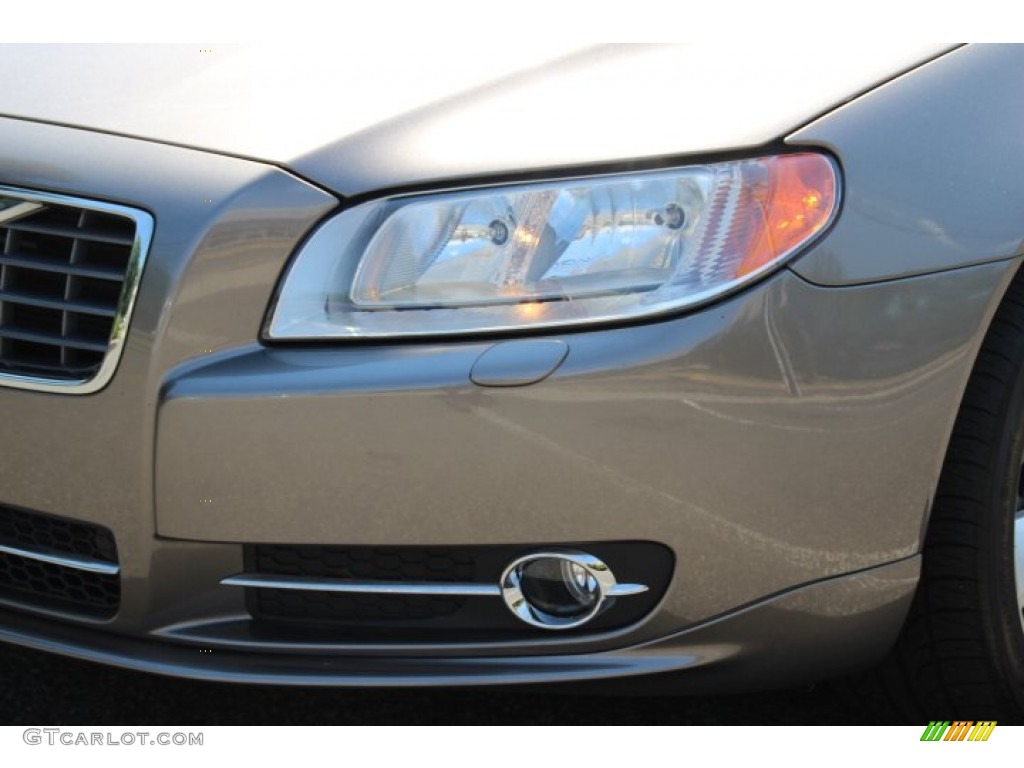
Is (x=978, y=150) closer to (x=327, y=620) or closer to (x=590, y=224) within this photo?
(x=590, y=224)

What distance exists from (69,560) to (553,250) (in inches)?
34.3

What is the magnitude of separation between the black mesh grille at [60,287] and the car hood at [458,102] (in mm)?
157

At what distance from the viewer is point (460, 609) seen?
2.27 metres

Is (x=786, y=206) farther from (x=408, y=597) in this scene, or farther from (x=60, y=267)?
(x=60, y=267)

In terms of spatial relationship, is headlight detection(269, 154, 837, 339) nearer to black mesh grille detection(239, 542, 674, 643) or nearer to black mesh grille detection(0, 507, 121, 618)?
black mesh grille detection(239, 542, 674, 643)

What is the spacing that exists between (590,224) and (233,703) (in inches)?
43.5

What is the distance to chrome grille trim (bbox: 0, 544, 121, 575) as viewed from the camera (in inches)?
89.6

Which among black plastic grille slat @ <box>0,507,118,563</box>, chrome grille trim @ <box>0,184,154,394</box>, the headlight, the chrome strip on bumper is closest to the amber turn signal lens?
the headlight

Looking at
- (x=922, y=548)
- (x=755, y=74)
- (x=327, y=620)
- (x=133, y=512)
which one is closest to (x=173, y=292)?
(x=133, y=512)
